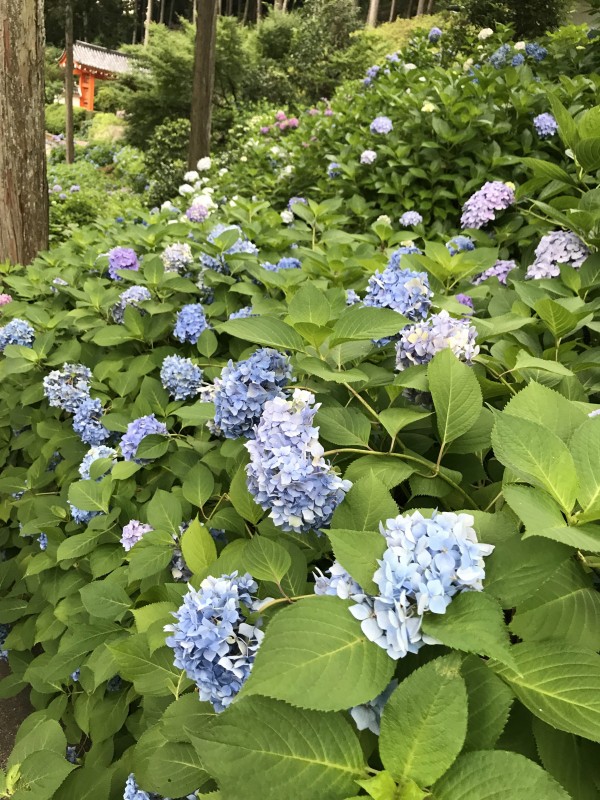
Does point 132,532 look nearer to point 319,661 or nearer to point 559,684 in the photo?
point 319,661

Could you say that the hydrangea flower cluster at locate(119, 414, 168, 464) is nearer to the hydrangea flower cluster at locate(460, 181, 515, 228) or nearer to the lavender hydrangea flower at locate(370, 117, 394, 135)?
the hydrangea flower cluster at locate(460, 181, 515, 228)

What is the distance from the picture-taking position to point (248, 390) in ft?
3.47

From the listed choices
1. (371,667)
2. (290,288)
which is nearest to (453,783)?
(371,667)

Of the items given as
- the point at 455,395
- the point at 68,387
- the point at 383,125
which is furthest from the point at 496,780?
the point at 383,125

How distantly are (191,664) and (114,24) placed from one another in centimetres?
4148

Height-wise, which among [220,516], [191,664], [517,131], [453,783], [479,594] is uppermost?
[517,131]

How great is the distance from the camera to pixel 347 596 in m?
0.66

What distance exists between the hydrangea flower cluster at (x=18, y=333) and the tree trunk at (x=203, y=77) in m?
7.29

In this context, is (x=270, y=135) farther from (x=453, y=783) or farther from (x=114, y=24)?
(x=114, y=24)

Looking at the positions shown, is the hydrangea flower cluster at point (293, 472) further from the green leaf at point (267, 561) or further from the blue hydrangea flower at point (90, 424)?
the blue hydrangea flower at point (90, 424)

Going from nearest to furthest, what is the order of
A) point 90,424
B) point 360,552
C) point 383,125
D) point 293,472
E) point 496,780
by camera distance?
point 496,780 < point 360,552 < point 293,472 < point 90,424 < point 383,125

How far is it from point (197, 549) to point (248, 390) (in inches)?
13.1

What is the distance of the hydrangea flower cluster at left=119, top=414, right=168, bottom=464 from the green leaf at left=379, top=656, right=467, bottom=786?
1.14 metres

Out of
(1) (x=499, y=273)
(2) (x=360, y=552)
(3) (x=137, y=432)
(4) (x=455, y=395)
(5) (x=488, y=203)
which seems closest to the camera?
(2) (x=360, y=552)
